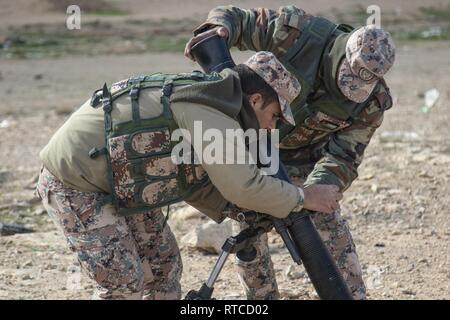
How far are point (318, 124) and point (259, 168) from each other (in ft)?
2.75

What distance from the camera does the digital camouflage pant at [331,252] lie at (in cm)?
481

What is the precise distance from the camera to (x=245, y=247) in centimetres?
404

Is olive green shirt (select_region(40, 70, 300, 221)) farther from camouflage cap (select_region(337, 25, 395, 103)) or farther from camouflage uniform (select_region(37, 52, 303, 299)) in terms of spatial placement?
camouflage cap (select_region(337, 25, 395, 103))

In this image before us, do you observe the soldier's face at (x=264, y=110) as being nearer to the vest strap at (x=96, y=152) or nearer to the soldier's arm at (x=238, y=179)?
the soldier's arm at (x=238, y=179)

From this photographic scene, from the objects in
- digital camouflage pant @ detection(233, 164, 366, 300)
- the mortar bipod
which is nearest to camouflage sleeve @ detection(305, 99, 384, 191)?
digital camouflage pant @ detection(233, 164, 366, 300)

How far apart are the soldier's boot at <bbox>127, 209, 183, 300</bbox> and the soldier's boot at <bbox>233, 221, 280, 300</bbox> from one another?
516 millimetres

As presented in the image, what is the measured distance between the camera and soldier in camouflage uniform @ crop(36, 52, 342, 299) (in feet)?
12.0

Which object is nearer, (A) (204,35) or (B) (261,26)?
(A) (204,35)

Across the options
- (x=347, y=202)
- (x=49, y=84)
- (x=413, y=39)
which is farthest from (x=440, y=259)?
(x=413, y=39)

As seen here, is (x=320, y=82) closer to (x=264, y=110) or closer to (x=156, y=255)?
(x=264, y=110)

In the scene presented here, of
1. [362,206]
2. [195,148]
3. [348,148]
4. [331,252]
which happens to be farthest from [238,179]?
[362,206]

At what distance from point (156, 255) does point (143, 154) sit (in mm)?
677

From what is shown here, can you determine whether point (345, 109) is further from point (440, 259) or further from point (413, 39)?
point (413, 39)

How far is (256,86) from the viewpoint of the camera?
3691 millimetres
